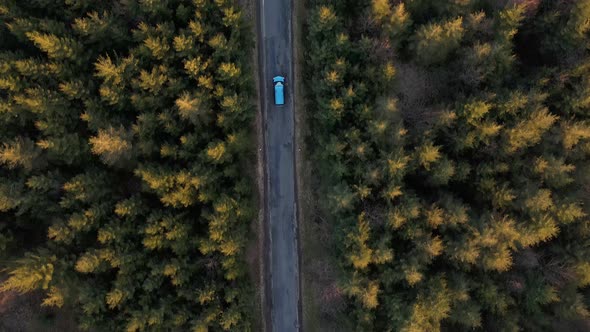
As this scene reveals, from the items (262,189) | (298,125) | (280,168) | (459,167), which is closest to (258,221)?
(262,189)

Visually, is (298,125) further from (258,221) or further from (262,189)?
(258,221)

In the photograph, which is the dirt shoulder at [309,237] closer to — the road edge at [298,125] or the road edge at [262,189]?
the road edge at [298,125]

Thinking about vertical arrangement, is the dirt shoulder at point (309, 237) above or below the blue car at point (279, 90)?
below

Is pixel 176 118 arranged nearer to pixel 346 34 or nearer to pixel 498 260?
pixel 346 34


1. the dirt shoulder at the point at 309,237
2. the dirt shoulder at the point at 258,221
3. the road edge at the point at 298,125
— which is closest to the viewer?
the dirt shoulder at the point at 309,237

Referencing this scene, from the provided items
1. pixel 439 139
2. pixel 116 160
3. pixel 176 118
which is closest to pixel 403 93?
pixel 439 139

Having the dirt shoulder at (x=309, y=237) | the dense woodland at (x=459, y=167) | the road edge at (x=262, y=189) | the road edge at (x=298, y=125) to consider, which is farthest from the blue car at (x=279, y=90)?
the dense woodland at (x=459, y=167)
